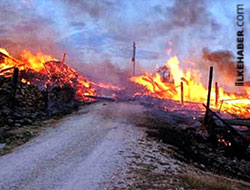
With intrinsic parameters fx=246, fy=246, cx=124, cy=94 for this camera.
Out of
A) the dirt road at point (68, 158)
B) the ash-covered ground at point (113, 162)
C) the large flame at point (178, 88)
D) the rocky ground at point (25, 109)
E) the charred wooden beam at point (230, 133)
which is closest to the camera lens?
the dirt road at point (68, 158)

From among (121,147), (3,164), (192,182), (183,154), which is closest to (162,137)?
(183,154)

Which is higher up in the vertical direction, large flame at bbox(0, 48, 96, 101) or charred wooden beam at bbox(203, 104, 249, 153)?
large flame at bbox(0, 48, 96, 101)

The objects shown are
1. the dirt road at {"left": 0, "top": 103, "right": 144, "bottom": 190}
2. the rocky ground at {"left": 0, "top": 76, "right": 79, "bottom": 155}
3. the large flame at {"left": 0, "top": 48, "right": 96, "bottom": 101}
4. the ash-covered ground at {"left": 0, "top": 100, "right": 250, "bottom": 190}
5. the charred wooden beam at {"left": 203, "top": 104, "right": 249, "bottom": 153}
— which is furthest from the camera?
the large flame at {"left": 0, "top": 48, "right": 96, "bottom": 101}

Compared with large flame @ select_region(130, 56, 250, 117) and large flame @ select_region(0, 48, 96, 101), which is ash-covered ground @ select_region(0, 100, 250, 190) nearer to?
large flame @ select_region(0, 48, 96, 101)

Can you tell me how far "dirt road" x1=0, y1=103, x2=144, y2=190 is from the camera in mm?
5961

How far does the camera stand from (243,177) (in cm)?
889

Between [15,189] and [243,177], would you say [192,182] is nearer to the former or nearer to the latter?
[243,177]

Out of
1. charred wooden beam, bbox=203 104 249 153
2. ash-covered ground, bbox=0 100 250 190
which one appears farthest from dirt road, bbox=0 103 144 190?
charred wooden beam, bbox=203 104 249 153

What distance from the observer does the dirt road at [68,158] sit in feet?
19.6

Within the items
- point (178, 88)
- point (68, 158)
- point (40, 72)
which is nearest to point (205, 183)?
point (68, 158)

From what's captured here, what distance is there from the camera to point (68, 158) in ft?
25.0

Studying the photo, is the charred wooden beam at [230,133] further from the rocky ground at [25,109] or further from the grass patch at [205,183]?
the rocky ground at [25,109]

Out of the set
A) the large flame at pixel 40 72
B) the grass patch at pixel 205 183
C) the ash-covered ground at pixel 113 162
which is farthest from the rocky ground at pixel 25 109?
the grass patch at pixel 205 183

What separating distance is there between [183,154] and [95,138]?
139 inches
